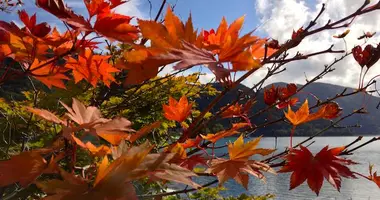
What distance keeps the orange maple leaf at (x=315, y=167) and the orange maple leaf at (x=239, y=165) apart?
9cm

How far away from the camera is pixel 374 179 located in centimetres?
83

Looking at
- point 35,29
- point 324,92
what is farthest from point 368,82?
point 324,92

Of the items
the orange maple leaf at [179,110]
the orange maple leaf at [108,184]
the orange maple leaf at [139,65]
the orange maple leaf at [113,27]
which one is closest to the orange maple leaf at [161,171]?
the orange maple leaf at [108,184]

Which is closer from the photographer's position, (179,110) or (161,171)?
(161,171)

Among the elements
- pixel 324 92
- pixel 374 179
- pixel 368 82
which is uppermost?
pixel 324 92

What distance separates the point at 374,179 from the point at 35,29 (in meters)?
0.78

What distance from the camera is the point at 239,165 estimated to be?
678 millimetres

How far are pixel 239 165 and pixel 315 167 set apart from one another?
183mm

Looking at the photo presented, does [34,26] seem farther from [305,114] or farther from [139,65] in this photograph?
[305,114]

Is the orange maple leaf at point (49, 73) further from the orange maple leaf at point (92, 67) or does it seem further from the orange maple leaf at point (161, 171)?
the orange maple leaf at point (161, 171)

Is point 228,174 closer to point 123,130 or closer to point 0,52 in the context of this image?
point 123,130

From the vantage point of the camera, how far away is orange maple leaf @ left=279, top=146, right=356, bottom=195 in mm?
738

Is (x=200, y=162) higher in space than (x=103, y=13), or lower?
lower

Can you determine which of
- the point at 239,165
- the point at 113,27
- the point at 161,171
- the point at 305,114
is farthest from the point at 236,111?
the point at 161,171
